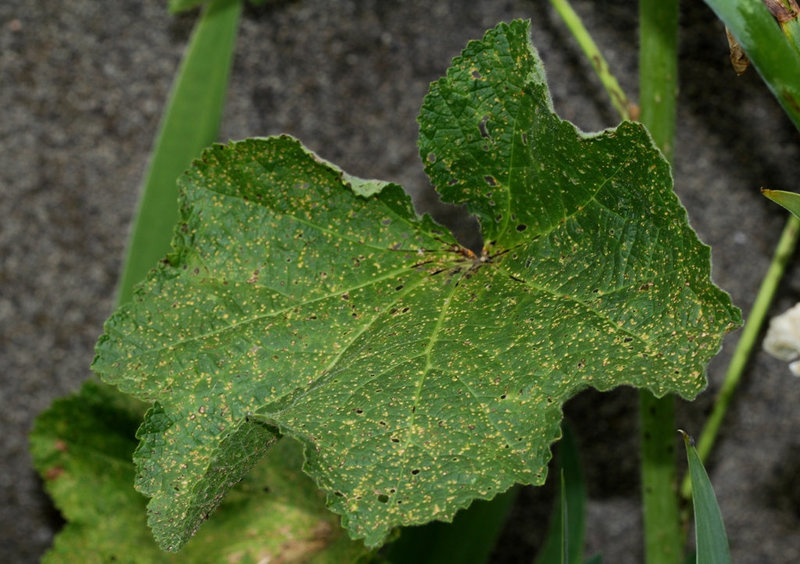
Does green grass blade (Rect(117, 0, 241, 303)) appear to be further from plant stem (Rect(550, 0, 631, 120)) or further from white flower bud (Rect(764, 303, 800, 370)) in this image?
Result: white flower bud (Rect(764, 303, 800, 370))

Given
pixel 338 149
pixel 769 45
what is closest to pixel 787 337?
pixel 769 45

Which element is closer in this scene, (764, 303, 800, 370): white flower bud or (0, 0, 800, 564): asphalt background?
(764, 303, 800, 370): white flower bud

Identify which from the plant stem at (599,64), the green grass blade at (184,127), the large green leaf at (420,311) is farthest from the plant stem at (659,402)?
the green grass blade at (184,127)

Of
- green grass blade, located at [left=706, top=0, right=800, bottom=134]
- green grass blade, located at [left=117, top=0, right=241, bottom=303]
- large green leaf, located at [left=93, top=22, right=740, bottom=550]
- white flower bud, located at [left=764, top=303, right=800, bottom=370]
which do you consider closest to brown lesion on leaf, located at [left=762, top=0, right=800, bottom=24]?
green grass blade, located at [left=706, top=0, right=800, bottom=134]

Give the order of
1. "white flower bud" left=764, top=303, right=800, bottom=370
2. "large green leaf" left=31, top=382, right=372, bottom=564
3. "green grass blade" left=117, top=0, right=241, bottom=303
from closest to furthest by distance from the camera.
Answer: "white flower bud" left=764, top=303, right=800, bottom=370 → "large green leaf" left=31, top=382, right=372, bottom=564 → "green grass blade" left=117, top=0, right=241, bottom=303

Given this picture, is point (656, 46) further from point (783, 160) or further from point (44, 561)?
point (44, 561)

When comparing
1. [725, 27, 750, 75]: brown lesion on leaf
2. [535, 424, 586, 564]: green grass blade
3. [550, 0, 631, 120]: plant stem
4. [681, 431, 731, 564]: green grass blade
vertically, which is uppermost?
[725, 27, 750, 75]: brown lesion on leaf
